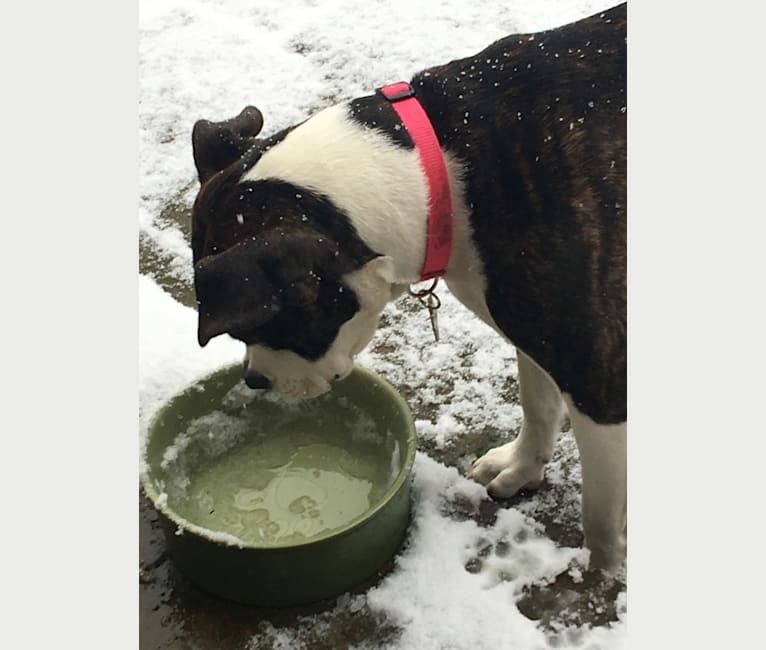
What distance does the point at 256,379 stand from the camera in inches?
82.2

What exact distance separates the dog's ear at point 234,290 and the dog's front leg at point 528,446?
95cm

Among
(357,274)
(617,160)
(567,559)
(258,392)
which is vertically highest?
(617,160)

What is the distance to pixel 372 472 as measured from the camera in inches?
104

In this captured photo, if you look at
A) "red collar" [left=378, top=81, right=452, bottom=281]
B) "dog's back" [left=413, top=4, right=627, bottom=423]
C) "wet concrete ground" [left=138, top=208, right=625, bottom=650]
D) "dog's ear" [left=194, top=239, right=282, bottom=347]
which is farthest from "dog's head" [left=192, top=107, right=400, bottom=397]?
"wet concrete ground" [left=138, top=208, right=625, bottom=650]

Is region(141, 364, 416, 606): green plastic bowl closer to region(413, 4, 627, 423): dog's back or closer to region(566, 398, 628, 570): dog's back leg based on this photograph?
region(566, 398, 628, 570): dog's back leg

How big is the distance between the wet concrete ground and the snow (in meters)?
0.02

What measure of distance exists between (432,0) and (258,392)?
127 inches

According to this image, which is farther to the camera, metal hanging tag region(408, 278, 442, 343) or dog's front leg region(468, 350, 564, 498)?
dog's front leg region(468, 350, 564, 498)

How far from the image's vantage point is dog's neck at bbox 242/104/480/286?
185cm

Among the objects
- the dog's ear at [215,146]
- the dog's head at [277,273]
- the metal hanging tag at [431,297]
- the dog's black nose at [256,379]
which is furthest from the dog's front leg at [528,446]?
the dog's ear at [215,146]

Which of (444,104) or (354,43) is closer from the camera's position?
(444,104)

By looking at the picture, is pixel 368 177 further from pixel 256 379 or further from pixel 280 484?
pixel 280 484

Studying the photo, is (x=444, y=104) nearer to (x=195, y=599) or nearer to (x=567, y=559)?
(x=567, y=559)

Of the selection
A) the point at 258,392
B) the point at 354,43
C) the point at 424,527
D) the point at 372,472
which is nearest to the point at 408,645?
the point at 424,527
